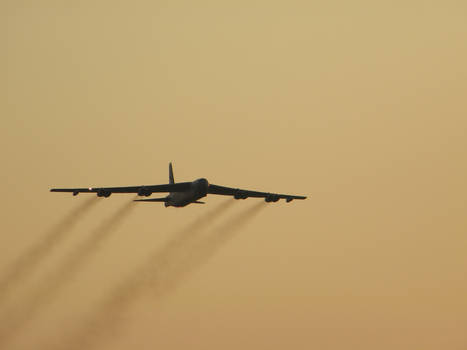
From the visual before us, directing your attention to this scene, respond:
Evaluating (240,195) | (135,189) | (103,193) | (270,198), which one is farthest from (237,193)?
(103,193)

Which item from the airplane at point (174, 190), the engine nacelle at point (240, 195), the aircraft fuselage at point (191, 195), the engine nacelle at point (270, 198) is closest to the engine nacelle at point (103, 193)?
the airplane at point (174, 190)

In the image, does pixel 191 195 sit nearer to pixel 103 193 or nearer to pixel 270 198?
pixel 103 193

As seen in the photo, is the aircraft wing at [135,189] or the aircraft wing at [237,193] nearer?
the aircraft wing at [135,189]

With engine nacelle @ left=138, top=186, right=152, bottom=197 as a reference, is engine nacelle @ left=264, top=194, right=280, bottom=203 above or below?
above

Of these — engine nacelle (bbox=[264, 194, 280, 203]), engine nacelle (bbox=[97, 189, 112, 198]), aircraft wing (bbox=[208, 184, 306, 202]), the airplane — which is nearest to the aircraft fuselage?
the airplane

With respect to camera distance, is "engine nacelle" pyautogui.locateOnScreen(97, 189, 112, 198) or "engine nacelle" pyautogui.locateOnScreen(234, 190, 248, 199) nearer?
"engine nacelle" pyautogui.locateOnScreen(97, 189, 112, 198)

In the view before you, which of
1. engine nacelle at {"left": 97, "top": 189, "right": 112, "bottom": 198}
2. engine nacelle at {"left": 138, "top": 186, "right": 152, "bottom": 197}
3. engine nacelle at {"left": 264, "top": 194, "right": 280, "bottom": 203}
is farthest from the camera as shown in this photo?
engine nacelle at {"left": 264, "top": 194, "right": 280, "bottom": 203}

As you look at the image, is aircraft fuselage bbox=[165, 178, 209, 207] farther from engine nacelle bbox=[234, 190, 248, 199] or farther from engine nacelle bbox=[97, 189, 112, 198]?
engine nacelle bbox=[97, 189, 112, 198]

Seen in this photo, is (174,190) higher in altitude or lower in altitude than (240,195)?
lower

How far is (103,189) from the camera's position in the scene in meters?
112

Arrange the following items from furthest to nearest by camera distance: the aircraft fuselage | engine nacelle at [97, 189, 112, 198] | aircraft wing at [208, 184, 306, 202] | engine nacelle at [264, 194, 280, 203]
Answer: engine nacelle at [264, 194, 280, 203]
aircraft wing at [208, 184, 306, 202]
the aircraft fuselage
engine nacelle at [97, 189, 112, 198]

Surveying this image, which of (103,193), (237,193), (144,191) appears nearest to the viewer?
(103,193)

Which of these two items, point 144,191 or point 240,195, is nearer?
point 144,191

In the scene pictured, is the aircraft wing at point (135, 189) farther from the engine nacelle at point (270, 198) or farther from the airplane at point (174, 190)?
the engine nacelle at point (270, 198)
